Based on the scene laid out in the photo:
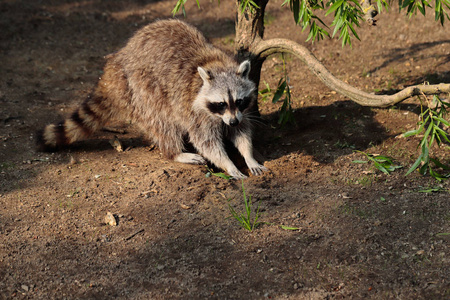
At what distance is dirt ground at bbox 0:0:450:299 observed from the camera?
288 centimetres

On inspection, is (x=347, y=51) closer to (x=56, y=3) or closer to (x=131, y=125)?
(x=131, y=125)

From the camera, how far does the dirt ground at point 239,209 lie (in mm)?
2883

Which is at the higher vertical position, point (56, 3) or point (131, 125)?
point (56, 3)

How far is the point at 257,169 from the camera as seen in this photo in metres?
→ 4.18

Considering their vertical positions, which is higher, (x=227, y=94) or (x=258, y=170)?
(x=227, y=94)

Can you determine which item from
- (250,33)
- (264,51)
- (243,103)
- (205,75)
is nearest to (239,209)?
(243,103)

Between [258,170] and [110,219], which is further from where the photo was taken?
[258,170]

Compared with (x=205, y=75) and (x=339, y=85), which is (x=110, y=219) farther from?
(x=339, y=85)

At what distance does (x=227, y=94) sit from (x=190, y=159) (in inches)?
30.2

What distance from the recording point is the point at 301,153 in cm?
431

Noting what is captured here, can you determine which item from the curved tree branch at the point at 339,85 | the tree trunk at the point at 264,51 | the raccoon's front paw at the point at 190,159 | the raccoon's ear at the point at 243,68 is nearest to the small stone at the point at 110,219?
the raccoon's front paw at the point at 190,159

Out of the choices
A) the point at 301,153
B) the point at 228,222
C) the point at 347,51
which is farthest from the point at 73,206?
the point at 347,51

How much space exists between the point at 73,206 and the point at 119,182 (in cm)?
44

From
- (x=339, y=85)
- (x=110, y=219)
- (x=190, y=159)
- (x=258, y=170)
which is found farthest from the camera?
(x=190, y=159)
